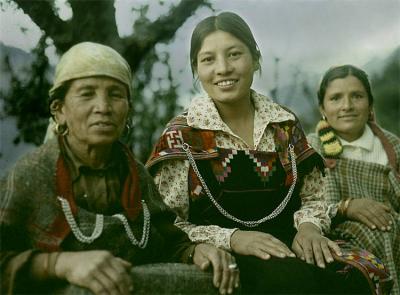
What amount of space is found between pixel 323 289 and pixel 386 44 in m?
1.33

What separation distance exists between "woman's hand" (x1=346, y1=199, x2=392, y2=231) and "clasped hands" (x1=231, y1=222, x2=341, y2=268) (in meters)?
0.40

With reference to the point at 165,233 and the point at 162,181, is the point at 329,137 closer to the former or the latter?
the point at 162,181

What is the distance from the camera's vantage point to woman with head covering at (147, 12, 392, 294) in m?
1.97

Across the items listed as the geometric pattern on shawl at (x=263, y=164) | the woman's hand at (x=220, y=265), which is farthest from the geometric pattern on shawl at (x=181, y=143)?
the woman's hand at (x=220, y=265)

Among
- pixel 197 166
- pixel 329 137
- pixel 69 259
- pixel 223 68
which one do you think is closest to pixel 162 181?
pixel 197 166

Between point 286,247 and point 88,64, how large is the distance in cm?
85

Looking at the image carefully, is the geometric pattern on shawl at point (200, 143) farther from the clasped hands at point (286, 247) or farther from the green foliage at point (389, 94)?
the green foliage at point (389, 94)

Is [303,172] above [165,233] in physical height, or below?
above

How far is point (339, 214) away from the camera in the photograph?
2326 mm

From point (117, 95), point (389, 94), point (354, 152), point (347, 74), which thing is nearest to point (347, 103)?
point (347, 74)

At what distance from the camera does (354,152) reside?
262cm

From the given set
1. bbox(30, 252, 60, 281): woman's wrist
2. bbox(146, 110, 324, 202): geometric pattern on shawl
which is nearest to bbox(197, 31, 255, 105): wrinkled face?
bbox(146, 110, 324, 202): geometric pattern on shawl

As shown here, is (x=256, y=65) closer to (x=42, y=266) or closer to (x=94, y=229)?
(x=94, y=229)

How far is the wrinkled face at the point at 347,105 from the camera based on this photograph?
2.57 meters
